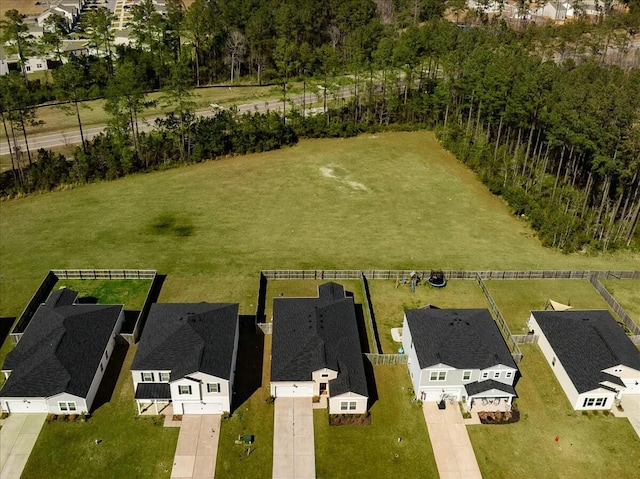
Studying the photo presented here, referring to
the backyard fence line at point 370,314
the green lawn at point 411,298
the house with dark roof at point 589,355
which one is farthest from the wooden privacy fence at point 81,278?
the house with dark roof at point 589,355

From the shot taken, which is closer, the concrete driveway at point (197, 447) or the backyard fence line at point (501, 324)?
the concrete driveway at point (197, 447)

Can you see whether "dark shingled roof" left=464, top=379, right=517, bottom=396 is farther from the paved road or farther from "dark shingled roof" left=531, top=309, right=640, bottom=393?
the paved road

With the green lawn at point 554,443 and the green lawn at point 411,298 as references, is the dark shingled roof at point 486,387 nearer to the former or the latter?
the green lawn at point 554,443

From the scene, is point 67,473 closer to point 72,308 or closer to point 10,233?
point 72,308

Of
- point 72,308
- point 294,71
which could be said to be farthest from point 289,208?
point 294,71

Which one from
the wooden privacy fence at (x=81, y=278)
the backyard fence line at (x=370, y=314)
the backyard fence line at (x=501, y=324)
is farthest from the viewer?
the wooden privacy fence at (x=81, y=278)

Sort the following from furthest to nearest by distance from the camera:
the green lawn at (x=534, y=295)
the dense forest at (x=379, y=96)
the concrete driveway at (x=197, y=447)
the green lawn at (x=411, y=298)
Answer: the dense forest at (x=379, y=96)
the green lawn at (x=534, y=295)
the green lawn at (x=411, y=298)
the concrete driveway at (x=197, y=447)
